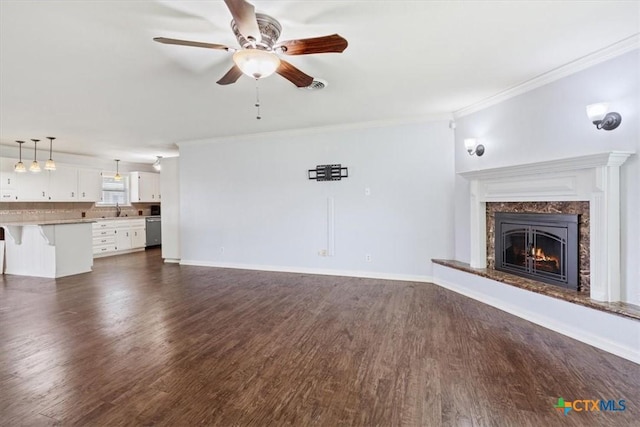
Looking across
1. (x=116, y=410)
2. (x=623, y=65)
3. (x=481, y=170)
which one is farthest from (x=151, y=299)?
(x=623, y=65)

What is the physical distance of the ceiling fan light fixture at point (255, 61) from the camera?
1977 millimetres

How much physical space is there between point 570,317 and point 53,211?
987 centimetres

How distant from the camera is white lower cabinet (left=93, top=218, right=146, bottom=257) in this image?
7.52m

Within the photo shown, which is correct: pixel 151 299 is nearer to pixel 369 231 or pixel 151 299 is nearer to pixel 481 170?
pixel 369 231

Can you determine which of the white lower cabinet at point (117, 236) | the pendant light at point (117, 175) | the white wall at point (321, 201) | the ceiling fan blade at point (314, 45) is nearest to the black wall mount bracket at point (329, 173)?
the white wall at point (321, 201)

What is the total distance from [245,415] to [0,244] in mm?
6808

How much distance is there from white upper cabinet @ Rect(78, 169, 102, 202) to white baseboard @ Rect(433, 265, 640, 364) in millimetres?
8731

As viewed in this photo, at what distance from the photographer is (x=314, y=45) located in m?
2.07

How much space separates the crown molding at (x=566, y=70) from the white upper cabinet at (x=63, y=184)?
8.57 metres

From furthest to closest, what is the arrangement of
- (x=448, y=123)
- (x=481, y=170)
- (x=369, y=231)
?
(x=369, y=231)
(x=448, y=123)
(x=481, y=170)

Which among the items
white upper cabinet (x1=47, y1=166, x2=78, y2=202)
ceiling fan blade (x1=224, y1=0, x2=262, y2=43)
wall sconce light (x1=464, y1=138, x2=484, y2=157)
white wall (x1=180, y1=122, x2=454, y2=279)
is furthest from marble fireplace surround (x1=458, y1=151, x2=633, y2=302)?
white upper cabinet (x1=47, y1=166, x2=78, y2=202)

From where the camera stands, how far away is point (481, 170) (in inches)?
151

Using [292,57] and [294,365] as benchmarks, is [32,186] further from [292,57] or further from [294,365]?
[294,365]

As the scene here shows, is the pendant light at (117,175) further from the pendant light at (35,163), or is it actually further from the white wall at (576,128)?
the white wall at (576,128)
